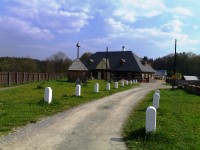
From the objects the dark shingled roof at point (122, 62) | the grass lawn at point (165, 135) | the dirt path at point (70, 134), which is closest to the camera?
the dirt path at point (70, 134)

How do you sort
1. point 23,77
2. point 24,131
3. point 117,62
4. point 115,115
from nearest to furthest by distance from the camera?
point 24,131, point 115,115, point 23,77, point 117,62

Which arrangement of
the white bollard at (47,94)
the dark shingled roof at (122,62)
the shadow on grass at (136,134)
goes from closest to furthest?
the shadow on grass at (136,134) < the white bollard at (47,94) < the dark shingled roof at (122,62)

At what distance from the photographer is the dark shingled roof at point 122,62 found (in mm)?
82688

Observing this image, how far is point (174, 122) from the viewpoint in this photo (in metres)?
13.1

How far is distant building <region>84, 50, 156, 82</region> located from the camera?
8194 cm

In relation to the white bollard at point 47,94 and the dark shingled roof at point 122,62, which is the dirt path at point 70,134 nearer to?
the white bollard at point 47,94

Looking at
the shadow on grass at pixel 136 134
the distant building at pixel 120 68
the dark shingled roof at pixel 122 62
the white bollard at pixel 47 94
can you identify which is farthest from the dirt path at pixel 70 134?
the dark shingled roof at pixel 122 62

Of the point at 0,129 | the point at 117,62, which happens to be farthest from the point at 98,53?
the point at 0,129

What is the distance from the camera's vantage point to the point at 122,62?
85812mm

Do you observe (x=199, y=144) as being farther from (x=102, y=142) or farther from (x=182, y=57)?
(x=182, y=57)

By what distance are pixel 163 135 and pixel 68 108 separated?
7.53m

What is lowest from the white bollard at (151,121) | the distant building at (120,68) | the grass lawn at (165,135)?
the grass lawn at (165,135)

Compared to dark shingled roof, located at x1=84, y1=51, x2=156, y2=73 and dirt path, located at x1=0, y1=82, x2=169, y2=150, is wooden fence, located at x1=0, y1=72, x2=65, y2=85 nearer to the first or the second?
dirt path, located at x1=0, y1=82, x2=169, y2=150

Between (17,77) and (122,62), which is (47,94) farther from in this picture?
(122,62)
